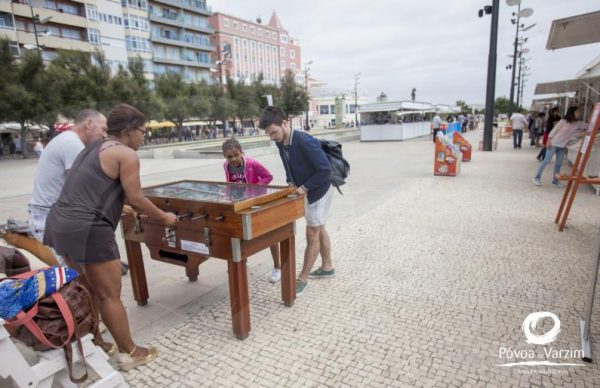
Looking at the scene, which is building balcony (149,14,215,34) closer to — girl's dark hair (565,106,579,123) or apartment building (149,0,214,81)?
apartment building (149,0,214,81)

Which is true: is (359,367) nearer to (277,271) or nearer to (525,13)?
(277,271)

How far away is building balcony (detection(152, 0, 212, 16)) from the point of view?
56513 mm

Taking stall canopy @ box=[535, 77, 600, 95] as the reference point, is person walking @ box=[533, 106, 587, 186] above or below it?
below

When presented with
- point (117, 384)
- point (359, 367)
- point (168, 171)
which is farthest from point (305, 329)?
point (168, 171)

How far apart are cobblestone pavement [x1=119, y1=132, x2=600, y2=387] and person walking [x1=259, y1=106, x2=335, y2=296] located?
508 mm

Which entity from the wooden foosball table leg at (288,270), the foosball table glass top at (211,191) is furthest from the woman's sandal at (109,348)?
the wooden foosball table leg at (288,270)

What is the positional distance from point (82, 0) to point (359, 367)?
52.5 m

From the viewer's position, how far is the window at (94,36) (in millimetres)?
43844

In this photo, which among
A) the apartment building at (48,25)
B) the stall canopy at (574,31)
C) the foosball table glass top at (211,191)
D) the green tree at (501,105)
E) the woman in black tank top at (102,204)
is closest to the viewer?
the woman in black tank top at (102,204)

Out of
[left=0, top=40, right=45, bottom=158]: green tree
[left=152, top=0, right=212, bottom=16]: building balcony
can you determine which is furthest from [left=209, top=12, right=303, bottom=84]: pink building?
[left=0, top=40, right=45, bottom=158]: green tree

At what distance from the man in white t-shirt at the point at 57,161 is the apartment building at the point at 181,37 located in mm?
55011

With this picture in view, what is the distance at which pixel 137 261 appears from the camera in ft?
11.4

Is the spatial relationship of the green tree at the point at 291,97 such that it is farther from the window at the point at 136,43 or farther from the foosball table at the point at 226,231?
the foosball table at the point at 226,231

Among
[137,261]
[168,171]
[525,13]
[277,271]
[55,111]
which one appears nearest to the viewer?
[137,261]
